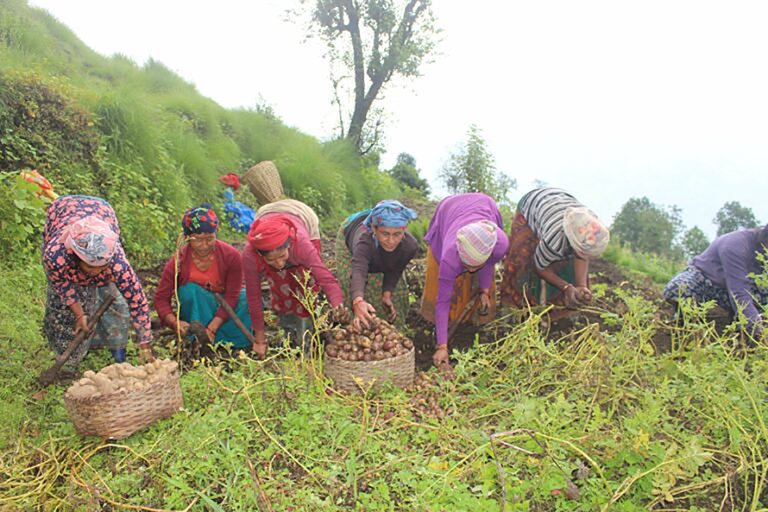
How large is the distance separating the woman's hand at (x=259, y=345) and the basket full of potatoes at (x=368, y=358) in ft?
2.30

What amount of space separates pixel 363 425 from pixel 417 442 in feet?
0.87

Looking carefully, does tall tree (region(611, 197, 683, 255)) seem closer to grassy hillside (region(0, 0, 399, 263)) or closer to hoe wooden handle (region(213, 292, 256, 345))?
grassy hillside (region(0, 0, 399, 263))

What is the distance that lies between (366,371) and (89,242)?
60.2 inches

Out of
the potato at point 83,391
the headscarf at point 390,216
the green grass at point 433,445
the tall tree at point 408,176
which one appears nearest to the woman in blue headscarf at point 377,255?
the headscarf at point 390,216

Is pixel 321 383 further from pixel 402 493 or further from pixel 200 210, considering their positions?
pixel 200 210

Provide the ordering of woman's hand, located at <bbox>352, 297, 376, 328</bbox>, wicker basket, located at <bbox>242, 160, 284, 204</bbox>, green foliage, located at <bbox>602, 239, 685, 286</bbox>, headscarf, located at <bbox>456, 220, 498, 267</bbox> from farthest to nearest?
wicker basket, located at <bbox>242, 160, 284, 204</bbox>
green foliage, located at <bbox>602, 239, 685, 286</bbox>
headscarf, located at <bbox>456, 220, 498, 267</bbox>
woman's hand, located at <bbox>352, 297, 376, 328</bbox>

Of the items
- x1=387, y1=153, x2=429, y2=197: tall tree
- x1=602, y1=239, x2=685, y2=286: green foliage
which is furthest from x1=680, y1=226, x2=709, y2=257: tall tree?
x1=602, y1=239, x2=685, y2=286: green foliage

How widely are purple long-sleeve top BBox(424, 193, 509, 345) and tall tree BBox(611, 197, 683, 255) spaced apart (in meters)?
16.4

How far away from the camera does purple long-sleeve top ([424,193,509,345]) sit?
11.1 ft

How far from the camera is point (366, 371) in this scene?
2.92 metres

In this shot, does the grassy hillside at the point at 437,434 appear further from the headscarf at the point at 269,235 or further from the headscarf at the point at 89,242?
the headscarf at the point at 89,242

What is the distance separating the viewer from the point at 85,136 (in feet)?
20.2

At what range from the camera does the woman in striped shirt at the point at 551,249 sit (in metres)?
→ 3.54

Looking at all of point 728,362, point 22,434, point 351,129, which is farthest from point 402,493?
point 351,129
